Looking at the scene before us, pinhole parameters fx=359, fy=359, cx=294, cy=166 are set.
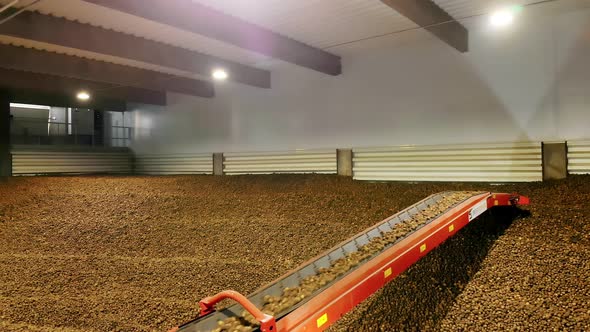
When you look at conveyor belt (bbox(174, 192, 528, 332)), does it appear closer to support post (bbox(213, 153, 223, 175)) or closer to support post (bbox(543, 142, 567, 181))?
support post (bbox(543, 142, 567, 181))

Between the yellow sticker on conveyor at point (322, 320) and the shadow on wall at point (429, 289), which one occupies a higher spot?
the yellow sticker on conveyor at point (322, 320)

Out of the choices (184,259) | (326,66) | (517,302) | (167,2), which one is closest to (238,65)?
(326,66)

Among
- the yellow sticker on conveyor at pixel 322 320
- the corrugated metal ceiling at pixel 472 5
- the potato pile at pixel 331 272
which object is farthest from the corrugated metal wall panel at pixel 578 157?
the yellow sticker on conveyor at pixel 322 320

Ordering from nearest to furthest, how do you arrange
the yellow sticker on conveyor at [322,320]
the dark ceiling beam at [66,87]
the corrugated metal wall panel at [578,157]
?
1. the yellow sticker on conveyor at [322,320]
2. the corrugated metal wall panel at [578,157]
3. the dark ceiling beam at [66,87]

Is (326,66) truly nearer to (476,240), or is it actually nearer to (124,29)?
(124,29)

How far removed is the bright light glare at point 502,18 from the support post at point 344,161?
3.23m

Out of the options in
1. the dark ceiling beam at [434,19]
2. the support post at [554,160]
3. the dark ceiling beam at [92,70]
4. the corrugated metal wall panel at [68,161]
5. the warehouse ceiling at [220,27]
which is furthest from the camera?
the corrugated metal wall panel at [68,161]

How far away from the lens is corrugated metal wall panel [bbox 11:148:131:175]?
33.7ft


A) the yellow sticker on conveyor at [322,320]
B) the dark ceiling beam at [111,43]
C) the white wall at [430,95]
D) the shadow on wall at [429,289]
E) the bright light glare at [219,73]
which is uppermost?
the dark ceiling beam at [111,43]

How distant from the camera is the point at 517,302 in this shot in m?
2.84

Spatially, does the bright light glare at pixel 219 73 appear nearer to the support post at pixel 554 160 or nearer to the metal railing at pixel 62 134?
the support post at pixel 554 160

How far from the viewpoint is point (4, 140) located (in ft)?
32.6

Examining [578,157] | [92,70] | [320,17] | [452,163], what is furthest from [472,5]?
[92,70]

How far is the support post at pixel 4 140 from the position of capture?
9.91 meters
